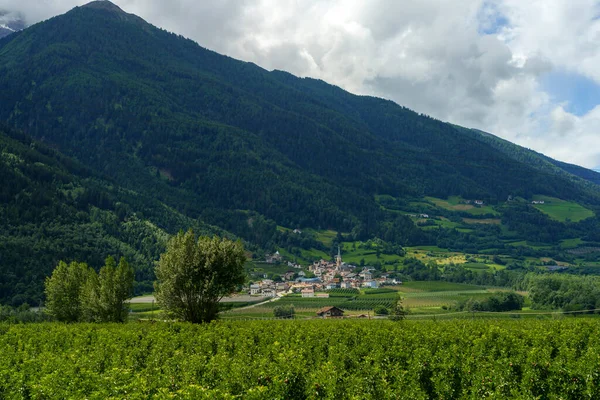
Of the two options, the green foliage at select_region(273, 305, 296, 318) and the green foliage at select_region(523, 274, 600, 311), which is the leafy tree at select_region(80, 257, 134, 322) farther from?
the green foliage at select_region(523, 274, 600, 311)

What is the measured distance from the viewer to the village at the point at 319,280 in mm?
143250

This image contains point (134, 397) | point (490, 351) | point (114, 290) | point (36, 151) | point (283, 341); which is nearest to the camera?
point (134, 397)

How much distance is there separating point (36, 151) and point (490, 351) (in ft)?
663

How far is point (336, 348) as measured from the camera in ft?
94.5

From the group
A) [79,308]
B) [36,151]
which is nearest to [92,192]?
[36,151]

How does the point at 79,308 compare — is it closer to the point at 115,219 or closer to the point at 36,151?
the point at 115,219

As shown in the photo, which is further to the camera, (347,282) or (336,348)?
(347,282)

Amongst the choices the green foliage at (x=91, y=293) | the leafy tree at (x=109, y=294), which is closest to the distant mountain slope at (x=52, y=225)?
the green foliage at (x=91, y=293)

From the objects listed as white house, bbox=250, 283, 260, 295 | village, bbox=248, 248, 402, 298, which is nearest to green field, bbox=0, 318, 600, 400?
village, bbox=248, 248, 402, 298

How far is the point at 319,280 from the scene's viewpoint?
166000 millimetres

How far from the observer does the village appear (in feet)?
470

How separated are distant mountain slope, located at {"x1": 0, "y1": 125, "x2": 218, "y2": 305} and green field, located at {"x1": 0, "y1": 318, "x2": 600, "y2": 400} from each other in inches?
3797

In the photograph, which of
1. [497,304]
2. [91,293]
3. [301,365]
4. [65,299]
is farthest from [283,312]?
[301,365]

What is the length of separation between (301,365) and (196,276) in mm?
23412
